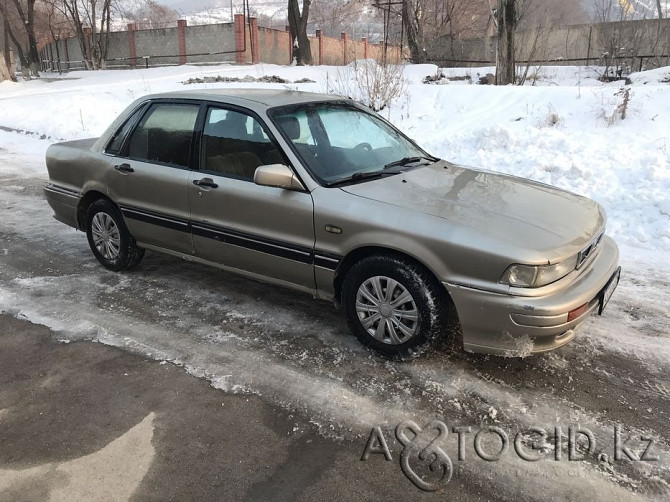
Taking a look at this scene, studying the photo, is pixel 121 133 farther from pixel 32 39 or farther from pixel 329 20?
pixel 329 20

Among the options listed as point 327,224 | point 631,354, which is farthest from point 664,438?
point 327,224

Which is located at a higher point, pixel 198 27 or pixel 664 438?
pixel 198 27

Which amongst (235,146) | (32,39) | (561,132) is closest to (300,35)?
(32,39)

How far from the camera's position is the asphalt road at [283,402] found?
257 cm

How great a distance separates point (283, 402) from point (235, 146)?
1.95 m

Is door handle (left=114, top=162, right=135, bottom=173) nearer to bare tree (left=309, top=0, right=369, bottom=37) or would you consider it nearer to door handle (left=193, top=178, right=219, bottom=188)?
door handle (left=193, top=178, right=219, bottom=188)

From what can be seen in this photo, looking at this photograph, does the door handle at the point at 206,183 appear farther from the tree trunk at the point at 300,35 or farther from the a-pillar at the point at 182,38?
the a-pillar at the point at 182,38

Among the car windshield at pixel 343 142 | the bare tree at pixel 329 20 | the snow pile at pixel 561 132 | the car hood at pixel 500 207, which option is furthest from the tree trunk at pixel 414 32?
the bare tree at pixel 329 20

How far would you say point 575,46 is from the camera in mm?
26094

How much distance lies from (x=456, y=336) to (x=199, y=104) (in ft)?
8.64

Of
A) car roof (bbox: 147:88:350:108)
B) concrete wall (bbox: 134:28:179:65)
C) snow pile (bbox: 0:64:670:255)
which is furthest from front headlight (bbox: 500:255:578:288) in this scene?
concrete wall (bbox: 134:28:179:65)

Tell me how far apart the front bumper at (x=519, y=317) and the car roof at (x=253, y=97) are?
196cm

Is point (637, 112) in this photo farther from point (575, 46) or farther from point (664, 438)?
point (575, 46)

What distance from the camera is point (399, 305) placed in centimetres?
337
